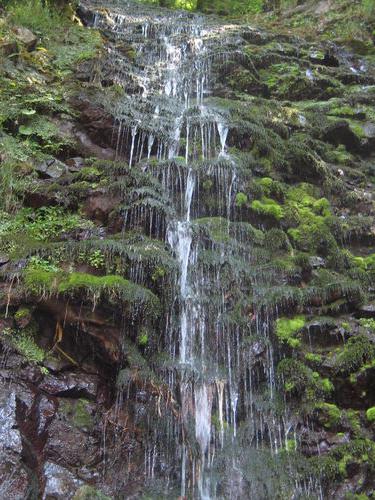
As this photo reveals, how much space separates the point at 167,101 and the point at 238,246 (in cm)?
514

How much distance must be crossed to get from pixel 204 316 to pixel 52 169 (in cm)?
410

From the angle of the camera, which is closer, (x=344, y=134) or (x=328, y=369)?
(x=328, y=369)

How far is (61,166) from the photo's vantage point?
31.3 feet

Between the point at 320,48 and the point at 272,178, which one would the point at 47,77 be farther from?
the point at 320,48

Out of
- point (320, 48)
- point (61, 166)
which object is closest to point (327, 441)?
point (61, 166)

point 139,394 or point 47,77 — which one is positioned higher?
point 47,77

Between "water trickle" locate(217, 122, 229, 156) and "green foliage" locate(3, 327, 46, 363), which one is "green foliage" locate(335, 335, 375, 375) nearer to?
"green foliage" locate(3, 327, 46, 363)

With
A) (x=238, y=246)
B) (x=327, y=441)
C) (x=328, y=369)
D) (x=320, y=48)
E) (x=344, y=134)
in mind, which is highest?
(x=320, y=48)

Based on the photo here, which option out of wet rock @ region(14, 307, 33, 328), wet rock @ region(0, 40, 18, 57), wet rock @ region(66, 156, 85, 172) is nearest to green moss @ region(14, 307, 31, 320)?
wet rock @ region(14, 307, 33, 328)

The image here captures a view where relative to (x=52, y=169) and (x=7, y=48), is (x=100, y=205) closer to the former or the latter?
(x=52, y=169)

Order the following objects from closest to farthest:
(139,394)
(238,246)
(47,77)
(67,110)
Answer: (139,394) → (238,246) → (67,110) → (47,77)

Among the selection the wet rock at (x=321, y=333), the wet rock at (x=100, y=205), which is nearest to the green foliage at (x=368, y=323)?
the wet rock at (x=321, y=333)

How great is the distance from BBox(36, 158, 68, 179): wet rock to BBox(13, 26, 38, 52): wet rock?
4.43 m

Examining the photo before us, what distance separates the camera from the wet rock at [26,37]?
12.3 m
